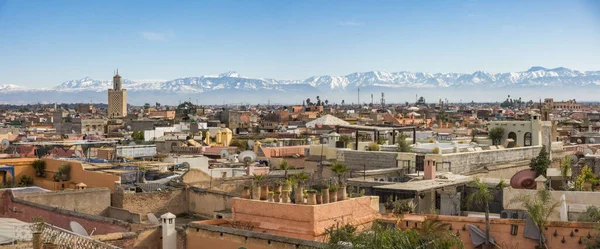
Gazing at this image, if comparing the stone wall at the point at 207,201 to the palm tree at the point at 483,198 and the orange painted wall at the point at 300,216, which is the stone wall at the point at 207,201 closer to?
the orange painted wall at the point at 300,216

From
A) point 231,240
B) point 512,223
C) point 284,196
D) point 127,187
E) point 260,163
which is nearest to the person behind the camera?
point 231,240

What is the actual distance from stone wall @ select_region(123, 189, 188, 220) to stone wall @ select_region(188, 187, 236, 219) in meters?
0.26

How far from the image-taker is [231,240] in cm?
1297

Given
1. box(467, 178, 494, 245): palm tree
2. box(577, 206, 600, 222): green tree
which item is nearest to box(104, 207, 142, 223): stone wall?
box(467, 178, 494, 245): palm tree

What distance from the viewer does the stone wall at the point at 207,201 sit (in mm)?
20391

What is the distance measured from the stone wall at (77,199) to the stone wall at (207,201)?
2495 millimetres

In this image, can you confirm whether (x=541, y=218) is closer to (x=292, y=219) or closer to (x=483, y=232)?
(x=483, y=232)

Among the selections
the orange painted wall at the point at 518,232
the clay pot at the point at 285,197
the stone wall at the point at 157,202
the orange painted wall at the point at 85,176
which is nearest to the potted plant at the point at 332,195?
the clay pot at the point at 285,197

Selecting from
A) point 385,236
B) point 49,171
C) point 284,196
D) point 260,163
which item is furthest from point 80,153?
point 385,236

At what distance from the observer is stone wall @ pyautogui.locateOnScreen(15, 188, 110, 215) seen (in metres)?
18.7

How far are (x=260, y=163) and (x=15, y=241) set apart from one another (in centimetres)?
2417

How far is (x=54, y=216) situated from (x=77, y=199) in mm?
2800

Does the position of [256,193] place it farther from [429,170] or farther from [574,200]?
[429,170]

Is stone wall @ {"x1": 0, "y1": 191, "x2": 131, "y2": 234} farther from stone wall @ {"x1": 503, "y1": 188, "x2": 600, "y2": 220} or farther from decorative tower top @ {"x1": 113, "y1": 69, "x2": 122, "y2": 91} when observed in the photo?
decorative tower top @ {"x1": 113, "y1": 69, "x2": 122, "y2": 91}
